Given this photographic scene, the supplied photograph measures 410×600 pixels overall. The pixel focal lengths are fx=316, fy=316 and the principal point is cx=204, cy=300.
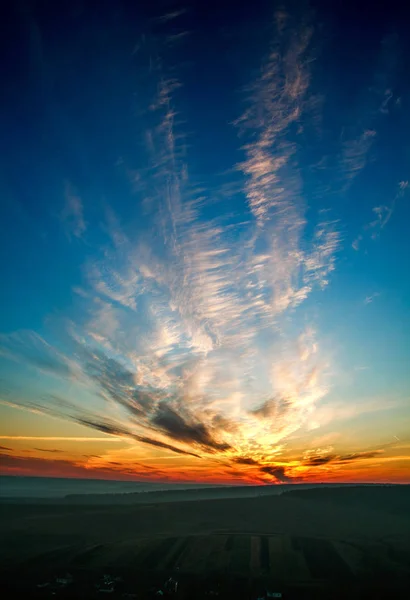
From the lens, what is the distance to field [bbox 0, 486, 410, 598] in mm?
67938

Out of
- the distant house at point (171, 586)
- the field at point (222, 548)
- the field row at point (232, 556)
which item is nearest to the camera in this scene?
the distant house at point (171, 586)

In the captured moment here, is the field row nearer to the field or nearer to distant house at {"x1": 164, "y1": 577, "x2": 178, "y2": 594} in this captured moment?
the field

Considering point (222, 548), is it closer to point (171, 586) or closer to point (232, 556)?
point (232, 556)

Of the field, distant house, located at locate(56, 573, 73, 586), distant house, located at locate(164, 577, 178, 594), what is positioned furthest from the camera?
the field

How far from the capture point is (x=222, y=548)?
95.7m

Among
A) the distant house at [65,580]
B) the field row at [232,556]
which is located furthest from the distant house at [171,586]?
the distant house at [65,580]

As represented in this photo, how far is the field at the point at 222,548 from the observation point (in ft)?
223

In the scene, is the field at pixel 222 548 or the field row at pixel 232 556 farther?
the field row at pixel 232 556

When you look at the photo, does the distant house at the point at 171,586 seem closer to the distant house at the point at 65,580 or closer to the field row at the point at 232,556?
the field row at the point at 232,556

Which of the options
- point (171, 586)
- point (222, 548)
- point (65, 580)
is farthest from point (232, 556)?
point (65, 580)

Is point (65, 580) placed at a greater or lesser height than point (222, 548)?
lesser

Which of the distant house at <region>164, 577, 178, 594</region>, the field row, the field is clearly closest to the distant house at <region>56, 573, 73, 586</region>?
the field

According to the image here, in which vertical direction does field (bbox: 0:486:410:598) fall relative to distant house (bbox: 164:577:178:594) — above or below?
above

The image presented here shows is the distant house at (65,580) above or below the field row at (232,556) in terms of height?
below
